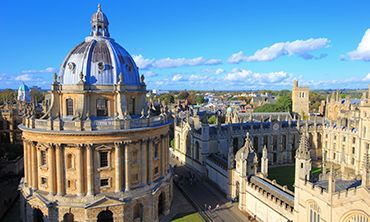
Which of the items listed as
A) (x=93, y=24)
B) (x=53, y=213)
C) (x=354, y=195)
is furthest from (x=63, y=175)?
(x=354, y=195)

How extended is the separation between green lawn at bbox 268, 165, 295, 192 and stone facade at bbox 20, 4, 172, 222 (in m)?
21.9

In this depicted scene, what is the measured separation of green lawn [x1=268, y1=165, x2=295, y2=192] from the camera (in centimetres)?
4845

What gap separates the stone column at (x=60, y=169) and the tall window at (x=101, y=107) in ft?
18.6

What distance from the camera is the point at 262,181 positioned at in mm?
37125

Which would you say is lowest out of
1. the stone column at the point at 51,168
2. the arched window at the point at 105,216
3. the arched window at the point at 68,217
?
the arched window at the point at 105,216

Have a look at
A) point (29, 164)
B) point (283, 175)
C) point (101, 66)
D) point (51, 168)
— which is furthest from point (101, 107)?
point (283, 175)

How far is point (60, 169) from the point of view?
32562mm

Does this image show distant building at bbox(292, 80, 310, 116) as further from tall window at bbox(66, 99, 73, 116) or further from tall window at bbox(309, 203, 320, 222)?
tall window at bbox(66, 99, 73, 116)

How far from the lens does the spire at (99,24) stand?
38.9 m

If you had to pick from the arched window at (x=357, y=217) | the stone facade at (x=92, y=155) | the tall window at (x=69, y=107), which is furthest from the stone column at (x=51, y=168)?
the arched window at (x=357, y=217)

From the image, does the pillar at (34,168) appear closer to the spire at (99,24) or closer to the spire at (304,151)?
the spire at (99,24)

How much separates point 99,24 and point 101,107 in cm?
1131

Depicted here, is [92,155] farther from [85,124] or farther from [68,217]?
[68,217]

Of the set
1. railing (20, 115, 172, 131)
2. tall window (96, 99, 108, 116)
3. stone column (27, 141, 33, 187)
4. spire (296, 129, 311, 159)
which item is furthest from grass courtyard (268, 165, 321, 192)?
stone column (27, 141, 33, 187)
